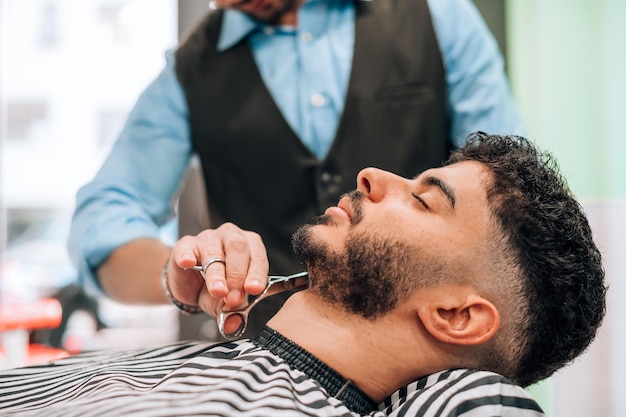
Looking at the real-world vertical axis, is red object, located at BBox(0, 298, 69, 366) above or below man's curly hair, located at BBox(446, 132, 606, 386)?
below

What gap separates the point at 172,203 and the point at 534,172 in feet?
3.40

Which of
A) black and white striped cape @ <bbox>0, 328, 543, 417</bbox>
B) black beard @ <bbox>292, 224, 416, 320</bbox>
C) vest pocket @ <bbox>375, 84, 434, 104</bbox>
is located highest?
vest pocket @ <bbox>375, 84, 434, 104</bbox>

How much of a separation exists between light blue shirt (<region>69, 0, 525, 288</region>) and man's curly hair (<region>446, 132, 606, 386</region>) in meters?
0.51

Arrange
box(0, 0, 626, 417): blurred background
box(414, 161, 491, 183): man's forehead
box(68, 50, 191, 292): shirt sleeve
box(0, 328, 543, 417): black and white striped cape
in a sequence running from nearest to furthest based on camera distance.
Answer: box(0, 328, 543, 417): black and white striped cape < box(414, 161, 491, 183): man's forehead < box(68, 50, 191, 292): shirt sleeve < box(0, 0, 626, 417): blurred background

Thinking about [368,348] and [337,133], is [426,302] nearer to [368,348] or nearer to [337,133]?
[368,348]

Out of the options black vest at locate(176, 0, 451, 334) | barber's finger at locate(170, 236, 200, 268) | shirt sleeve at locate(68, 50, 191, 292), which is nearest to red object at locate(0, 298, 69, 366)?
shirt sleeve at locate(68, 50, 191, 292)

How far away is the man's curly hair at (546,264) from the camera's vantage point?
1.16 metres

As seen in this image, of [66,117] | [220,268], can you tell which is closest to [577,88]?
[220,268]

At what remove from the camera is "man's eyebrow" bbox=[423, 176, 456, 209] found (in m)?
1.21

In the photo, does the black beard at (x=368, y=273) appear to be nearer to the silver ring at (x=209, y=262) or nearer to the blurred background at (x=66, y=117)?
the silver ring at (x=209, y=262)

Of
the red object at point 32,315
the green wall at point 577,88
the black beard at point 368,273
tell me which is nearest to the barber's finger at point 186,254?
the black beard at point 368,273

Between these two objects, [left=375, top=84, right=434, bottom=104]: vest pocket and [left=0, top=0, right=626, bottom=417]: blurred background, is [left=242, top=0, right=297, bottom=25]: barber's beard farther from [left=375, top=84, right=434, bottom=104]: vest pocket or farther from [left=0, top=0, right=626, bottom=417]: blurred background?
[left=0, top=0, right=626, bottom=417]: blurred background

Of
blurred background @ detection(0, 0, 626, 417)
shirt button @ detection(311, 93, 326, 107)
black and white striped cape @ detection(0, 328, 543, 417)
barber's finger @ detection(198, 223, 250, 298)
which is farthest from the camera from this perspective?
blurred background @ detection(0, 0, 626, 417)

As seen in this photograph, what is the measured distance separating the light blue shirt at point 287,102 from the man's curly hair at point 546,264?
51cm
